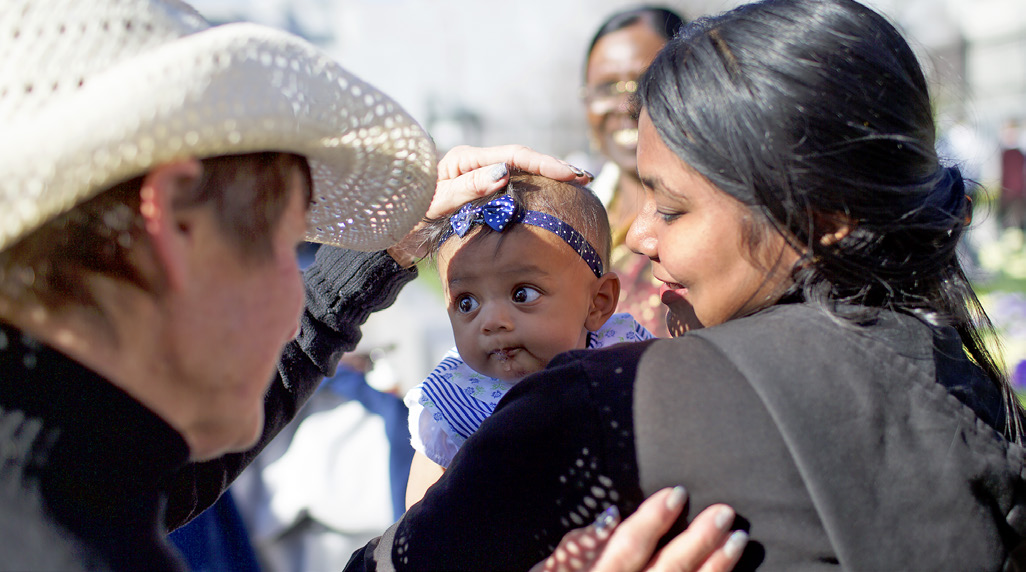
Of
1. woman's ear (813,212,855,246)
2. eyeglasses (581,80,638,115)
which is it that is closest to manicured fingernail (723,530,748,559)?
woman's ear (813,212,855,246)

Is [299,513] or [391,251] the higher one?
[391,251]

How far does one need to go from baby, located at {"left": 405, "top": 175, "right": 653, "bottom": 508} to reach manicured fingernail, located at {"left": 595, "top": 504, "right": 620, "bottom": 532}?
922 millimetres

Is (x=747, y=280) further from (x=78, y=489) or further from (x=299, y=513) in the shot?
(x=299, y=513)

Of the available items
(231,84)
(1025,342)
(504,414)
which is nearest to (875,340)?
(504,414)

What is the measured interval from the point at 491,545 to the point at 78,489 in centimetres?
63

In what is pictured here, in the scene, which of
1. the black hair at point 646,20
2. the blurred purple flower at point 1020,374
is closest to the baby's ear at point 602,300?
the black hair at point 646,20

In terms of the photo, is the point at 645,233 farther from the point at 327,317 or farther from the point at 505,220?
the point at 327,317

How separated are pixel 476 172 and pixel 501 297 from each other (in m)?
0.37

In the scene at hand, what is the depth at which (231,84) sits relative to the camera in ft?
3.23

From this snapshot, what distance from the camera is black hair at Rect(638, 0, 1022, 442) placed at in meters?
1.33

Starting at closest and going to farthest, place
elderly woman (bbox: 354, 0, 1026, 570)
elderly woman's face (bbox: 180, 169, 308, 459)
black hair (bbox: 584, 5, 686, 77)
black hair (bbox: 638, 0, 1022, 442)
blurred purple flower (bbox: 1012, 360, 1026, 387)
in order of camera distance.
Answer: elderly woman's face (bbox: 180, 169, 308, 459), elderly woman (bbox: 354, 0, 1026, 570), black hair (bbox: 638, 0, 1022, 442), black hair (bbox: 584, 5, 686, 77), blurred purple flower (bbox: 1012, 360, 1026, 387)

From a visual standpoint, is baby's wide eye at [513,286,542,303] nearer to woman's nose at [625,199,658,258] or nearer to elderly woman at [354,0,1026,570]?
woman's nose at [625,199,658,258]

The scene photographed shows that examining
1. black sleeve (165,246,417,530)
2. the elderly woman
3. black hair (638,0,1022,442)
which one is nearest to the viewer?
the elderly woman

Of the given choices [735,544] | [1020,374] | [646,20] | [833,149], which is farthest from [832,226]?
[1020,374]
